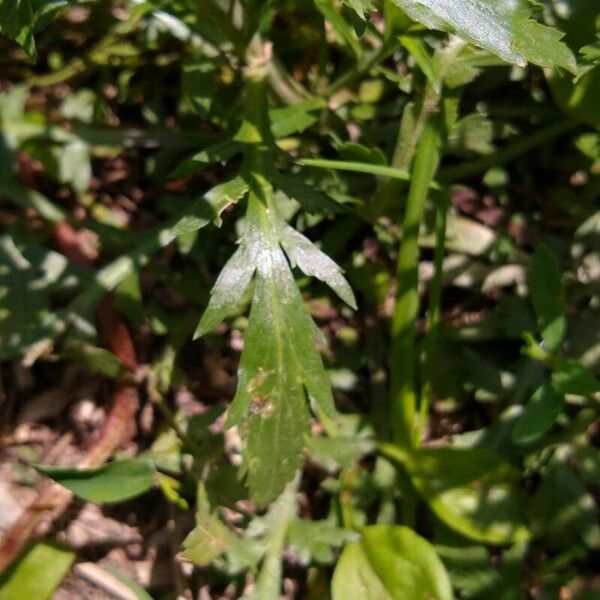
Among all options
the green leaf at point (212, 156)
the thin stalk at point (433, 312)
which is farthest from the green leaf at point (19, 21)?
the thin stalk at point (433, 312)

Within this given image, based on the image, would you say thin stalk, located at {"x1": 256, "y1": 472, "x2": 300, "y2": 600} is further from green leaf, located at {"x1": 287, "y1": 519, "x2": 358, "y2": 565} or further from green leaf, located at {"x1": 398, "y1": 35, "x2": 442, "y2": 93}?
green leaf, located at {"x1": 398, "y1": 35, "x2": 442, "y2": 93}

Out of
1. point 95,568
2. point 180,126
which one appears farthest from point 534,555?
point 180,126

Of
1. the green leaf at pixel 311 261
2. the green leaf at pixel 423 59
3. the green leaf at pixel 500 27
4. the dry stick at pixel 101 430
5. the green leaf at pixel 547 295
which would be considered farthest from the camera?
the dry stick at pixel 101 430

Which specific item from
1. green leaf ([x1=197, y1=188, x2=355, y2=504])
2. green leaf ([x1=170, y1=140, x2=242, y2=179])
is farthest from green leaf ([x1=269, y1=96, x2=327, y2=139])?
green leaf ([x1=197, y1=188, x2=355, y2=504])

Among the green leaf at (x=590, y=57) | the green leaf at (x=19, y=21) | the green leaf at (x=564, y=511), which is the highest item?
the green leaf at (x=590, y=57)

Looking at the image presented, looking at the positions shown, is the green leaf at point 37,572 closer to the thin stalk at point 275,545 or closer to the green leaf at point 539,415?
the thin stalk at point 275,545

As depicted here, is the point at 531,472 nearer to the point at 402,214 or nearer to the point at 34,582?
the point at 402,214

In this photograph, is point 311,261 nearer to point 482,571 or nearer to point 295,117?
point 295,117
